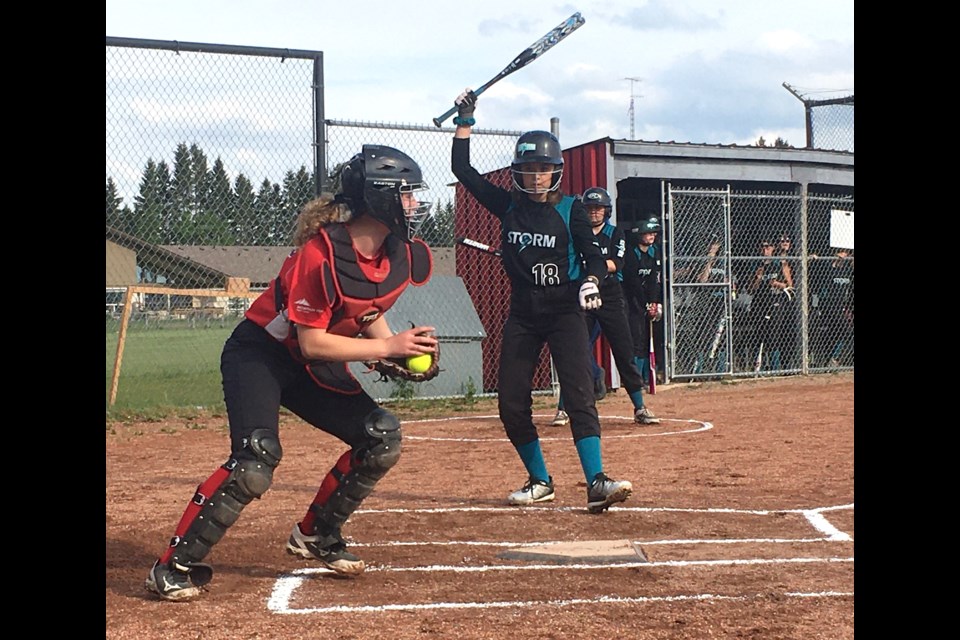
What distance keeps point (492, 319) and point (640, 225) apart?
364 cm

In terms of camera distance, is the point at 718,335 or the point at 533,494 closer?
the point at 533,494

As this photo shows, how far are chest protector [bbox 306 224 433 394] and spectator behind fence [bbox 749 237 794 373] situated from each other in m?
12.6

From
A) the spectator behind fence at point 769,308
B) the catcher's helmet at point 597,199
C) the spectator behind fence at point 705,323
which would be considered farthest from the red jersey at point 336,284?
the spectator behind fence at point 769,308

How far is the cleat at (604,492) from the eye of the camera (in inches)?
265

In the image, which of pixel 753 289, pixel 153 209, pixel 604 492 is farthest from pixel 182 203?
pixel 753 289

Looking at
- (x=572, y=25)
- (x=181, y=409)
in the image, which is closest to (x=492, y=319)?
(x=181, y=409)

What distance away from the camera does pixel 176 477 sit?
29.4 ft

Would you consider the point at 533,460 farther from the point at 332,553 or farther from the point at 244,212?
the point at 244,212

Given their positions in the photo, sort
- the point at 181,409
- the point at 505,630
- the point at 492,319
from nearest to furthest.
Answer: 1. the point at 505,630
2. the point at 181,409
3. the point at 492,319

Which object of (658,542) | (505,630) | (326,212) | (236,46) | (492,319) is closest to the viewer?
(505,630)

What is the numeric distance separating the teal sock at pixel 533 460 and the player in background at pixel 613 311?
3.61 m

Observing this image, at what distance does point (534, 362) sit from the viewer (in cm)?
744

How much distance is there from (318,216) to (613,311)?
6299 mm

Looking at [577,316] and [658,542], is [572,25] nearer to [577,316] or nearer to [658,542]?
[577,316]
